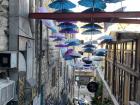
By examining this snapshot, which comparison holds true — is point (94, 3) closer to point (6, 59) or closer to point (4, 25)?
point (4, 25)

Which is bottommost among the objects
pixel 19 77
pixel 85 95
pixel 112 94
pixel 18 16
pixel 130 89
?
pixel 85 95

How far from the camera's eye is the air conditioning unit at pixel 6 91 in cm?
798

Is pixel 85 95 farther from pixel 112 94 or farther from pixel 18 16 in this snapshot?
pixel 18 16

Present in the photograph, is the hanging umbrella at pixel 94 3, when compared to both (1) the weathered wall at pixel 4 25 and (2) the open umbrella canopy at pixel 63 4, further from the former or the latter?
(1) the weathered wall at pixel 4 25

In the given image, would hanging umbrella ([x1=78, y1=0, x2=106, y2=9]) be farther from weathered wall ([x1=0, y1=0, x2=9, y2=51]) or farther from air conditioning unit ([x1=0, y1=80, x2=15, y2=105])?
air conditioning unit ([x1=0, y1=80, x2=15, y2=105])

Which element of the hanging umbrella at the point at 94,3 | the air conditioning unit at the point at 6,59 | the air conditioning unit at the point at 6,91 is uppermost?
the hanging umbrella at the point at 94,3

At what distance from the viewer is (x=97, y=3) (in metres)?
11.1

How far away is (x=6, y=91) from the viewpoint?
8336 millimetres

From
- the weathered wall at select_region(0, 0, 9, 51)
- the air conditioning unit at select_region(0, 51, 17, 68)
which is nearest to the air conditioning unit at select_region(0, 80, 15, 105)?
the air conditioning unit at select_region(0, 51, 17, 68)

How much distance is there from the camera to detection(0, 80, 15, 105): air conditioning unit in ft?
26.2

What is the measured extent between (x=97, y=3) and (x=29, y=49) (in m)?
2.83

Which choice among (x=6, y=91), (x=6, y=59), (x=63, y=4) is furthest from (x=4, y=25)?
(x=63, y=4)

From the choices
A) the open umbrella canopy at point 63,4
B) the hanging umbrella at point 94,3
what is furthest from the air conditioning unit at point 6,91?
the hanging umbrella at point 94,3

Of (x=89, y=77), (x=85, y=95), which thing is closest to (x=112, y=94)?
(x=85, y=95)
